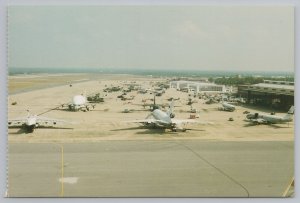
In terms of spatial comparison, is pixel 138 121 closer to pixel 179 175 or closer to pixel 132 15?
pixel 179 175

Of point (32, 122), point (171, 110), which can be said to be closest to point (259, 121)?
point (171, 110)

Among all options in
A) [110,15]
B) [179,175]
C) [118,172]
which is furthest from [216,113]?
[110,15]

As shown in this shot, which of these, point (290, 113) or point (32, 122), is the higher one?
point (290, 113)

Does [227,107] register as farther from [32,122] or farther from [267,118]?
[32,122]

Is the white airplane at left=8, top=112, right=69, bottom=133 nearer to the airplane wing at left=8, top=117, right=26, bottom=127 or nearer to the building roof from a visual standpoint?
the airplane wing at left=8, top=117, right=26, bottom=127

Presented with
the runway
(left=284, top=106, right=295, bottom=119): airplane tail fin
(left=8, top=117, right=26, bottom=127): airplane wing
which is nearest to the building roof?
(left=284, top=106, right=295, bottom=119): airplane tail fin

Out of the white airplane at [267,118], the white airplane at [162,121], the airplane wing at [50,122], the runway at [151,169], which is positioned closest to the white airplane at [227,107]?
the white airplane at [267,118]

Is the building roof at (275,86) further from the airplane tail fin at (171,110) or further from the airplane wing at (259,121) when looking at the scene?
the airplane tail fin at (171,110)
